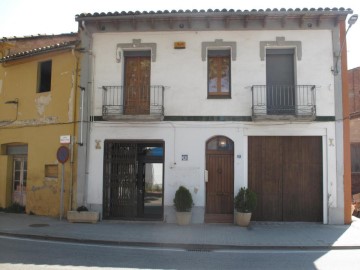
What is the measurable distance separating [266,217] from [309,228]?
1503 millimetres

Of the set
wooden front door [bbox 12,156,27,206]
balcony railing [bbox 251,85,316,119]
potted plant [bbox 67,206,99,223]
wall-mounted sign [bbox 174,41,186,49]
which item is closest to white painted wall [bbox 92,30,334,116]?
wall-mounted sign [bbox 174,41,186,49]

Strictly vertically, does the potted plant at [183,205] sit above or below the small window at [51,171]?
below

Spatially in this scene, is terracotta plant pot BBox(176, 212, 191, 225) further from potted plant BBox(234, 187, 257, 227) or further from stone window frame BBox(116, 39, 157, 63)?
stone window frame BBox(116, 39, 157, 63)

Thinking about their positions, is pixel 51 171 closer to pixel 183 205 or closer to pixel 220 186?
pixel 183 205

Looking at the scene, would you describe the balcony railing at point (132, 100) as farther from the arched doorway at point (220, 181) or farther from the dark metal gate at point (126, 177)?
the arched doorway at point (220, 181)

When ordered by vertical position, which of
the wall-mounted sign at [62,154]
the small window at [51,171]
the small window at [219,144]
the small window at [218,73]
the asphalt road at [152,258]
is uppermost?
the small window at [218,73]

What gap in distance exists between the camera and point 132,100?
45.8 ft

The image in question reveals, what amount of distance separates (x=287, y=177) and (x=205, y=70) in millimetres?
4580

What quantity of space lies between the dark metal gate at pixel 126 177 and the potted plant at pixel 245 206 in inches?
114

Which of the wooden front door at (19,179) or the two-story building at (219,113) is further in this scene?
the wooden front door at (19,179)

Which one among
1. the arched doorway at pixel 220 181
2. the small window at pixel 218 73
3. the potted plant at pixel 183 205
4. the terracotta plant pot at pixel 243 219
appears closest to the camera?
the terracotta plant pot at pixel 243 219

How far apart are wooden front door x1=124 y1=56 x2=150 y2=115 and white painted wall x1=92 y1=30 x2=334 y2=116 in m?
0.30

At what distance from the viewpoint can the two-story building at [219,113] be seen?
43.7 feet

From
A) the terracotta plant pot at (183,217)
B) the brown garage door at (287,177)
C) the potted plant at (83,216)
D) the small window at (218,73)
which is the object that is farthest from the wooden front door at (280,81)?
the potted plant at (83,216)
